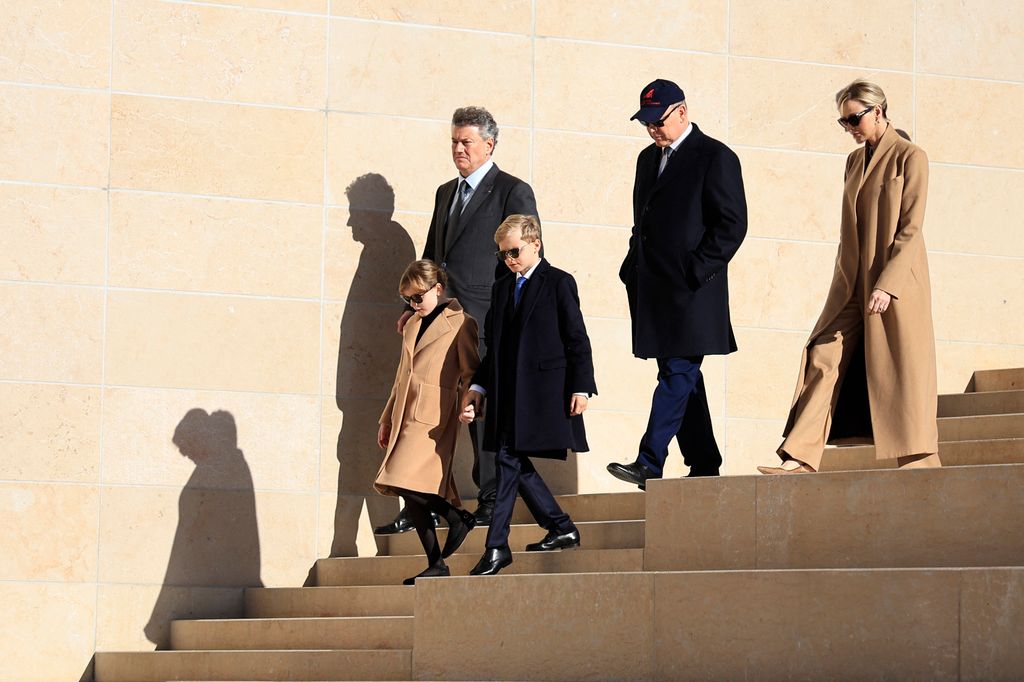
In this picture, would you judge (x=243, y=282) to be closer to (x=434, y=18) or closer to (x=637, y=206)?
(x=434, y=18)

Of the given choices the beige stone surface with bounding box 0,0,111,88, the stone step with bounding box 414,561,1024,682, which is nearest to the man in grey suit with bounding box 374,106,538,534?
the stone step with bounding box 414,561,1024,682

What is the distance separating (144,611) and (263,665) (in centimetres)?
193

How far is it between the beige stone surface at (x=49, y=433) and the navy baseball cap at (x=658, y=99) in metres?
3.97

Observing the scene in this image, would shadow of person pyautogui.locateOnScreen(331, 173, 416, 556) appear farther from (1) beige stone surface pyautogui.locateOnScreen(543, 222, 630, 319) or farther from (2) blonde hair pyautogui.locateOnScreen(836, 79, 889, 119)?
(2) blonde hair pyautogui.locateOnScreen(836, 79, 889, 119)

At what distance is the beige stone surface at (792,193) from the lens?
1175cm

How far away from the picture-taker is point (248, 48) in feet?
36.5

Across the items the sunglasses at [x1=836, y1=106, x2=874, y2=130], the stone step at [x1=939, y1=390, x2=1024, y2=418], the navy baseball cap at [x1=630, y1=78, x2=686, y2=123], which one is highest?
the navy baseball cap at [x1=630, y1=78, x2=686, y2=123]

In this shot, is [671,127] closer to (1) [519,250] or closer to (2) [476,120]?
(1) [519,250]

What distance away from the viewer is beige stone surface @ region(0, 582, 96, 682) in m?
10.4

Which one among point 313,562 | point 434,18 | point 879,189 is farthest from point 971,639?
point 434,18

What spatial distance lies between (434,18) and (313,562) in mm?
3438

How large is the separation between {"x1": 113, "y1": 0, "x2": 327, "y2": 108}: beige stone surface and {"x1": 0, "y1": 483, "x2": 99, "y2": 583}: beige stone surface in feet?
8.02

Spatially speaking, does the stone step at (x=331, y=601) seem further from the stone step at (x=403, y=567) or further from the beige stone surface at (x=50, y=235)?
the beige stone surface at (x=50, y=235)

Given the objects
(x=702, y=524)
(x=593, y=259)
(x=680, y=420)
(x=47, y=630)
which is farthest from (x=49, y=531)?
(x=702, y=524)
